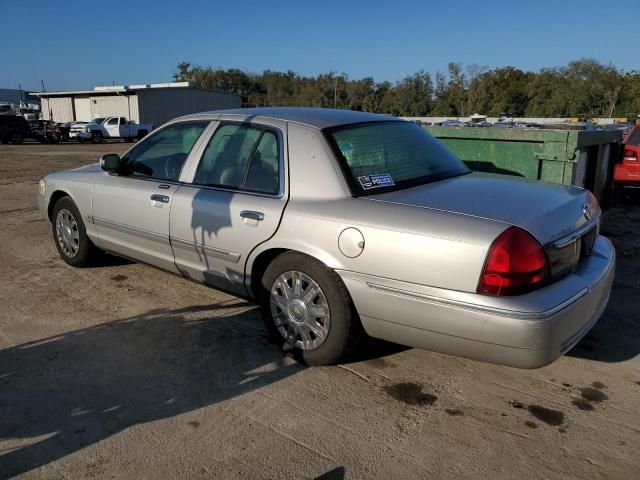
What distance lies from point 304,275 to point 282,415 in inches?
32.7

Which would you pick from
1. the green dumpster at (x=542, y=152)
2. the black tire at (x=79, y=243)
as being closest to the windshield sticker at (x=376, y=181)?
the green dumpster at (x=542, y=152)

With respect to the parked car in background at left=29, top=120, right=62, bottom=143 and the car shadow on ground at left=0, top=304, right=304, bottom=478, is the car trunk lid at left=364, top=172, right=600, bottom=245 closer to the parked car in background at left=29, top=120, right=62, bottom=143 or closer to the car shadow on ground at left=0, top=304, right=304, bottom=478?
the car shadow on ground at left=0, top=304, right=304, bottom=478

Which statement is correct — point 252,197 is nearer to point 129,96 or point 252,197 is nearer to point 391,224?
point 391,224

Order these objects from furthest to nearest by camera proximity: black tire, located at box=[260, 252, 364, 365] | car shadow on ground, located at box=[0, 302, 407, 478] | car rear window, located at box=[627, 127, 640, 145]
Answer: car rear window, located at box=[627, 127, 640, 145]
black tire, located at box=[260, 252, 364, 365]
car shadow on ground, located at box=[0, 302, 407, 478]

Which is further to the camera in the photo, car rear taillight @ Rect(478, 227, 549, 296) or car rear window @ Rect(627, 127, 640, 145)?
car rear window @ Rect(627, 127, 640, 145)

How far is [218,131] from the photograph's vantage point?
412cm

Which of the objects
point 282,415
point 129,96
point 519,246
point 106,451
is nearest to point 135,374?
point 106,451

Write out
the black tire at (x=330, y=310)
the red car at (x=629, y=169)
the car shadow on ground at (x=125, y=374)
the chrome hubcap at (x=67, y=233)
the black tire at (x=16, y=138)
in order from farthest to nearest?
1. the black tire at (x=16, y=138)
2. the red car at (x=629, y=169)
3. the chrome hubcap at (x=67, y=233)
4. the black tire at (x=330, y=310)
5. the car shadow on ground at (x=125, y=374)

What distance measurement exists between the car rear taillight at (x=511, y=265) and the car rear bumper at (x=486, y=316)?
5 centimetres

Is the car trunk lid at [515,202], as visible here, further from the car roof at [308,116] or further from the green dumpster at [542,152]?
the green dumpster at [542,152]

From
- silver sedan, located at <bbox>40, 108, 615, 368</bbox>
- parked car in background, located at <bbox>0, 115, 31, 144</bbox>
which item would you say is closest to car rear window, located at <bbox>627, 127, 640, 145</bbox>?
silver sedan, located at <bbox>40, 108, 615, 368</bbox>

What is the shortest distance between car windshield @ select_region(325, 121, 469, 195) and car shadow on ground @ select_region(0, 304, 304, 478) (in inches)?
50.0

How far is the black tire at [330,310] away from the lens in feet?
10.6

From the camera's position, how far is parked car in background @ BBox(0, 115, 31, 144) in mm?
32281
